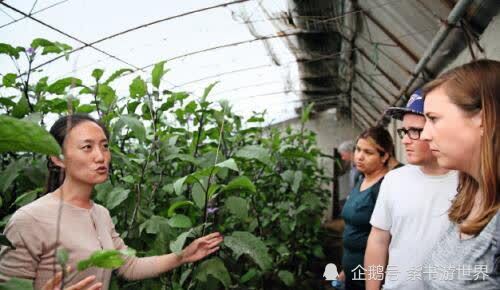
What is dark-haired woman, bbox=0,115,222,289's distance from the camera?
3.45 feet

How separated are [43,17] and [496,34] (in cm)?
342

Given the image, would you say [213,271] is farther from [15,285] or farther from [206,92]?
[15,285]

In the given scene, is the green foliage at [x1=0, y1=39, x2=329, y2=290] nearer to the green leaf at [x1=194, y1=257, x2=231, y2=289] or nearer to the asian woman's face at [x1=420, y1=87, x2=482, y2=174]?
the green leaf at [x1=194, y1=257, x2=231, y2=289]

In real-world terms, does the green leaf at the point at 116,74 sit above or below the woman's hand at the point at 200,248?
above

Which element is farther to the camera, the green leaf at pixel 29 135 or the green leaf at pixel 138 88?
the green leaf at pixel 138 88

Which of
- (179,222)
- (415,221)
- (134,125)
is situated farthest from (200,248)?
(415,221)

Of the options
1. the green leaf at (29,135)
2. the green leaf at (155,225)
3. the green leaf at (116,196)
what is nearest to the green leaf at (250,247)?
the green leaf at (155,225)

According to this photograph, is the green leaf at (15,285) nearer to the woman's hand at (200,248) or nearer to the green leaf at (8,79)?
the woman's hand at (200,248)

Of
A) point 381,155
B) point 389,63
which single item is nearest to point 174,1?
point 389,63

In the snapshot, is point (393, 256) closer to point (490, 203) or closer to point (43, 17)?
point (490, 203)

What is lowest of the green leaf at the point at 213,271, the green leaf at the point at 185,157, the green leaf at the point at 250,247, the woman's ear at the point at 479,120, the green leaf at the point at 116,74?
the green leaf at the point at 213,271

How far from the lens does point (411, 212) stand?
1549mm

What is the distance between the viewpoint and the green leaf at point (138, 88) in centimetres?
153

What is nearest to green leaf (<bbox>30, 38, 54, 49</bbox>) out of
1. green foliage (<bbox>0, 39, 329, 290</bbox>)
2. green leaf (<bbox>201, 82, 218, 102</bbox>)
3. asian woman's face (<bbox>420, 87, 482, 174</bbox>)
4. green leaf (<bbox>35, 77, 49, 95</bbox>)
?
green foliage (<bbox>0, 39, 329, 290</bbox>)
